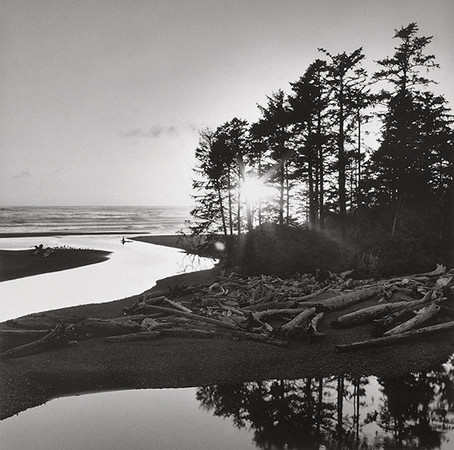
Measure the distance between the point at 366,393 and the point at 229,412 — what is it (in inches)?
143

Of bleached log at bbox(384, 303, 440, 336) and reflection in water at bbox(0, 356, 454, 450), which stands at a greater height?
bleached log at bbox(384, 303, 440, 336)

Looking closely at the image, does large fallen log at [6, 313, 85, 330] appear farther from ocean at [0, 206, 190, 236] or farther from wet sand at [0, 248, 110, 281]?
ocean at [0, 206, 190, 236]

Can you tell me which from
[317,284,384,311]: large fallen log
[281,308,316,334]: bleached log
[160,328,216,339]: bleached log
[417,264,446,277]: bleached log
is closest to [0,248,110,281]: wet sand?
[160,328,216,339]: bleached log

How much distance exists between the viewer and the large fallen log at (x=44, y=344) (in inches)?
507

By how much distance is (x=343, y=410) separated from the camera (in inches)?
404

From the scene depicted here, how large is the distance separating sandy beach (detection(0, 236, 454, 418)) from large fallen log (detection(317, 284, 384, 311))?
2.55 metres

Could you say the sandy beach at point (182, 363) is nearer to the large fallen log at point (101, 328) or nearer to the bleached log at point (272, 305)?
the large fallen log at point (101, 328)

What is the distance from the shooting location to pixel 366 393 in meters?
11.0

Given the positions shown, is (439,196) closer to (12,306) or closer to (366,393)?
(366,393)

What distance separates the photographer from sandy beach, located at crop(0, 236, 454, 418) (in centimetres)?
1149

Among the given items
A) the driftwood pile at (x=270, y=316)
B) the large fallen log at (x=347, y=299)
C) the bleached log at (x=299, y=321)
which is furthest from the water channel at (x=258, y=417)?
the large fallen log at (x=347, y=299)

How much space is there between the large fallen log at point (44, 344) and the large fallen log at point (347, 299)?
9468mm

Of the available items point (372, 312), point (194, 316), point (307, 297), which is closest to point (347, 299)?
point (307, 297)

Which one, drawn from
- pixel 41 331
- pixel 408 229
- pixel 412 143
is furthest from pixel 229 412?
pixel 412 143
